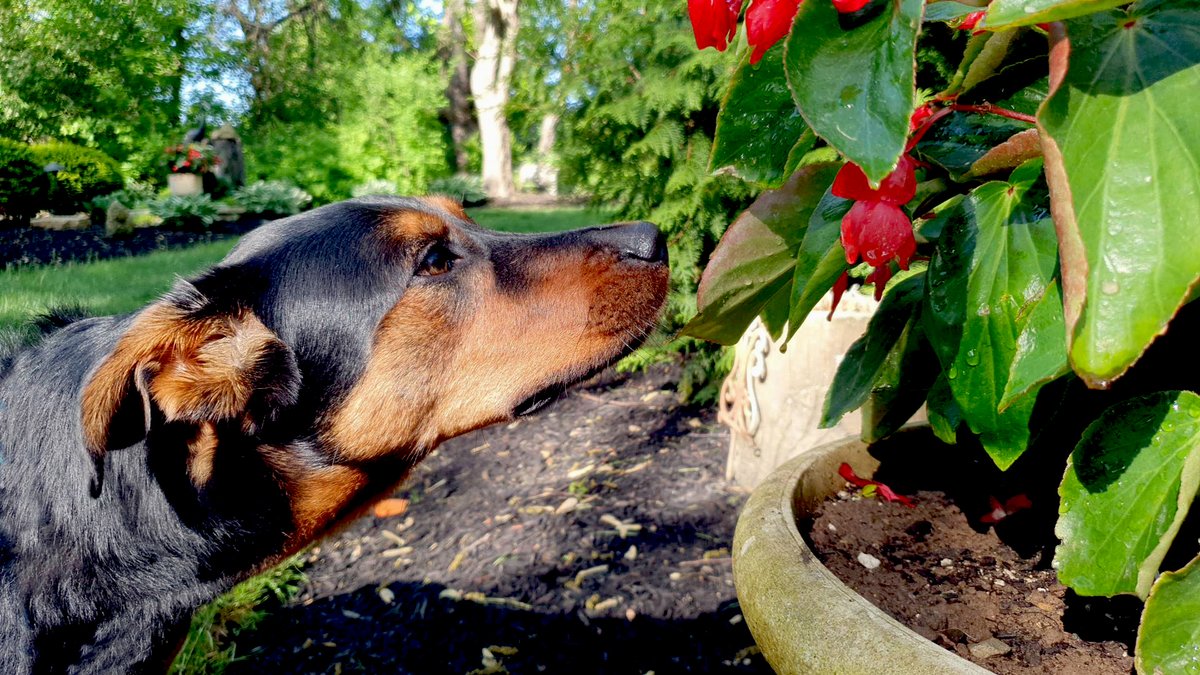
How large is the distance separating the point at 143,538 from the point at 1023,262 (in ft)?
7.27

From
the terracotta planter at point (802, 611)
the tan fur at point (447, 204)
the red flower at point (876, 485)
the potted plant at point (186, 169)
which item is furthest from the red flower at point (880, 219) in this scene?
the potted plant at point (186, 169)

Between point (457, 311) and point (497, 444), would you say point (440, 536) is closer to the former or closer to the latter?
point (497, 444)

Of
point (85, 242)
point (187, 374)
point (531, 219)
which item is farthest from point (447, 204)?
point (531, 219)

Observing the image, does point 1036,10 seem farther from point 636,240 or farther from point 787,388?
point 787,388

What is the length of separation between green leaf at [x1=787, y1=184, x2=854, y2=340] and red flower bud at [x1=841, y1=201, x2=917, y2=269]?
109 millimetres

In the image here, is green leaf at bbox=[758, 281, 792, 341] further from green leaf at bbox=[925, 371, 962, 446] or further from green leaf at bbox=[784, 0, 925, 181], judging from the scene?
green leaf at bbox=[784, 0, 925, 181]

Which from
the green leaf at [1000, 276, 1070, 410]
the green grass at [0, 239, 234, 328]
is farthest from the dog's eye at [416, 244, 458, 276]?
the green leaf at [1000, 276, 1070, 410]

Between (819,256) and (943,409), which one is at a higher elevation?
(819,256)

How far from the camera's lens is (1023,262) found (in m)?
1.04

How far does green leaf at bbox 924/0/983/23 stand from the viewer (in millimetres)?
871

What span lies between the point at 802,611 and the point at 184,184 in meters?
16.3

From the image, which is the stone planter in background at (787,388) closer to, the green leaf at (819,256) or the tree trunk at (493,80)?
the green leaf at (819,256)

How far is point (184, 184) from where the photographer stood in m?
14.2

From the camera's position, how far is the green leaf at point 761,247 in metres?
1.29
